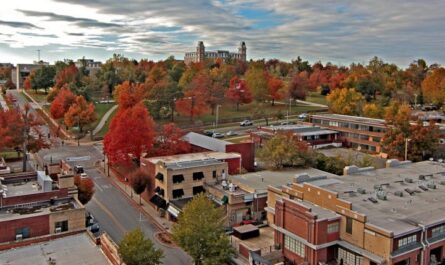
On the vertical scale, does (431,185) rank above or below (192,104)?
below

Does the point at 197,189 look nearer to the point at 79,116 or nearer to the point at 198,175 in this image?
the point at 198,175

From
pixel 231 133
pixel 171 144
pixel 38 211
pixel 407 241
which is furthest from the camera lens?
pixel 231 133

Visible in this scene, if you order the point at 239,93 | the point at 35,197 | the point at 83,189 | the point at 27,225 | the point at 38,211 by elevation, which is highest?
the point at 239,93

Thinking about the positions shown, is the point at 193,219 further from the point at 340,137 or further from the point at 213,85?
the point at 213,85

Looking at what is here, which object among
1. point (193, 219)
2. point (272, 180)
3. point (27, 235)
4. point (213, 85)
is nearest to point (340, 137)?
point (213, 85)

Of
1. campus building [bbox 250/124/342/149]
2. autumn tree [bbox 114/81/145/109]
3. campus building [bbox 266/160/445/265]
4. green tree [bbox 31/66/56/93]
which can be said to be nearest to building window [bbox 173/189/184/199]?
campus building [bbox 266/160/445/265]

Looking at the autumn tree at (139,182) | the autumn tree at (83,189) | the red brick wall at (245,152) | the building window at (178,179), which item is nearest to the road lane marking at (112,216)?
the autumn tree at (83,189)

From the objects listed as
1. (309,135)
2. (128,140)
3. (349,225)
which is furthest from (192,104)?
(349,225)
